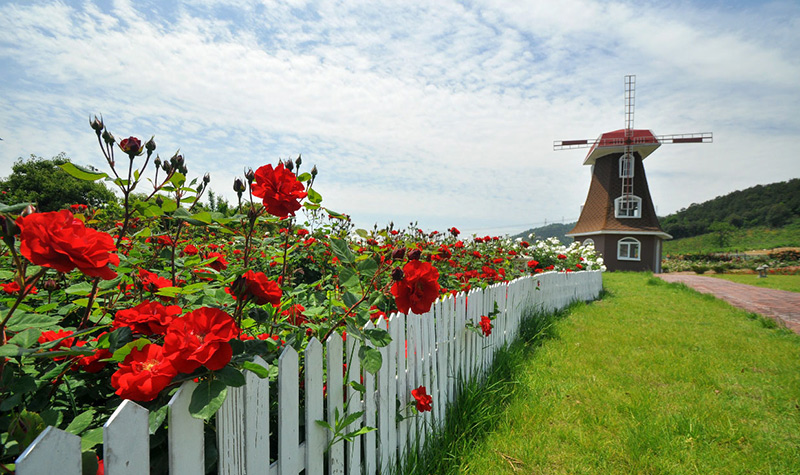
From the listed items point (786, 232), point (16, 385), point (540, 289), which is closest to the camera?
point (16, 385)

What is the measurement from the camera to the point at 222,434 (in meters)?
0.99

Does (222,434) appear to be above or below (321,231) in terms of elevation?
below

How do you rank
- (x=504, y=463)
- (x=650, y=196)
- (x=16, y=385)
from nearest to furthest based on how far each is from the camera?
(x=16, y=385) < (x=504, y=463) < (x=650, y=196)

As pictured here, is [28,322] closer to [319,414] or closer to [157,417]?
[157,417]

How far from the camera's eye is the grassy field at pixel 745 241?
4253cm

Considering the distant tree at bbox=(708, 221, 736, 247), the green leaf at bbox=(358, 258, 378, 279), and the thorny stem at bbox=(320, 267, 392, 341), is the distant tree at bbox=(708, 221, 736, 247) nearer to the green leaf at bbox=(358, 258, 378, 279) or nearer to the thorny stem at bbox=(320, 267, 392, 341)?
the thorny stem at bbox=(320, 267, 392, 341)

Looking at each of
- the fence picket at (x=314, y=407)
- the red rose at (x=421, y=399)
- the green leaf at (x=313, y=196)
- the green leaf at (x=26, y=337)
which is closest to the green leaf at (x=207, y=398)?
the green leaf at (x=26, y=337)

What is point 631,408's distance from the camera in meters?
3.06

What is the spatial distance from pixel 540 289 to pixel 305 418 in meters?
4.82

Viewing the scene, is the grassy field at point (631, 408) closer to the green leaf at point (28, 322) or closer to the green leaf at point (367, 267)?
the green leaf at point (367, 267)

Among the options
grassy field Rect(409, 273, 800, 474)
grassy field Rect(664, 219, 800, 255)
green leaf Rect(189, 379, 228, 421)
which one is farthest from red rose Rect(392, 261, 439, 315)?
grassy field Rect(664, 219, 800, 255)

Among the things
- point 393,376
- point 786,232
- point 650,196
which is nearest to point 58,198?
point 393,376

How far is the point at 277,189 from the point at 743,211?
71264mm

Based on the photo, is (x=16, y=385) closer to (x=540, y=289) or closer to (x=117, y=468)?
(x=117, y=468)
